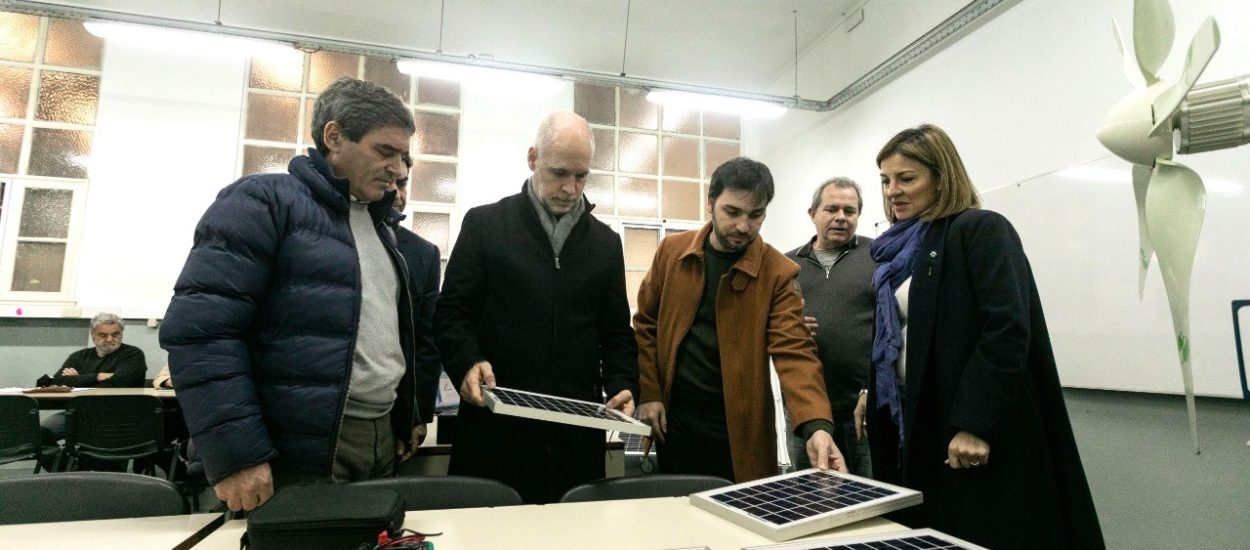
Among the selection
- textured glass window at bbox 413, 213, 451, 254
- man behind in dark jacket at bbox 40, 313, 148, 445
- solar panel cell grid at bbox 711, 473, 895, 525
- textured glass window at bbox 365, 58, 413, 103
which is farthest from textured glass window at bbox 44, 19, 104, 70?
solar panel cell grid at bbox 711, 473, 895, 525

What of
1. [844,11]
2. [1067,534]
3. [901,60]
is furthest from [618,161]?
[1067,534]

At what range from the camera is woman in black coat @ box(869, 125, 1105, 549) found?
145cm

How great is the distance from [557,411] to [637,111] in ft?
21.6

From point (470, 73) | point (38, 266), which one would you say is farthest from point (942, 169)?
point (38, 266)

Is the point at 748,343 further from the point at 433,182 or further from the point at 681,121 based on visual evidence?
the point at 681,121

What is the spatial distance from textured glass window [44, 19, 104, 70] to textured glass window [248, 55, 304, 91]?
137 cm

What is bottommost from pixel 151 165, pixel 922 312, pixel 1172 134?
pixel 922 312

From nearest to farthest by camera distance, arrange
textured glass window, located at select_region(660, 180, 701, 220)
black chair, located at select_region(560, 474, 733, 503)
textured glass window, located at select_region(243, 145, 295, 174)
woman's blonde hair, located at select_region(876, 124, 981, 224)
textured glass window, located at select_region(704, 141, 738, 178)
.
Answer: black chair, located at select_region(560, 474, 733, 503)
woman's blonde hair, located at select_region(876, 124, 981, 224)
textured glass window, located at select_region(243, 145, 295, 174)
textured glass window, located at select_region(660, 180, 701, 220)
textured glass window, located at select_region(704, 141, 738, 178)

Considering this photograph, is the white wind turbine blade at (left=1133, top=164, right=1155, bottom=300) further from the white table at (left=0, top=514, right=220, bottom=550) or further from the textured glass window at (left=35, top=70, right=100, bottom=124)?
the textured glass window at (left=35, top=70, right=100, bottom=124)

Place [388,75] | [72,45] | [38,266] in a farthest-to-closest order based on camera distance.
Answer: [388,75] → [72,45] → [38,266]

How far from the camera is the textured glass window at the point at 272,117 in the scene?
643 cm

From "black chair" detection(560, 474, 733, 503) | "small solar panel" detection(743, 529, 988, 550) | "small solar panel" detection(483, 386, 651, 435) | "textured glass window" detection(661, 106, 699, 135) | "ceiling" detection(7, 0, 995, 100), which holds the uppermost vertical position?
"ceiling" detection(7, 0, 995, 100)

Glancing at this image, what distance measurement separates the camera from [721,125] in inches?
305

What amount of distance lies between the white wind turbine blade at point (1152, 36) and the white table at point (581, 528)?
3.15 ft
